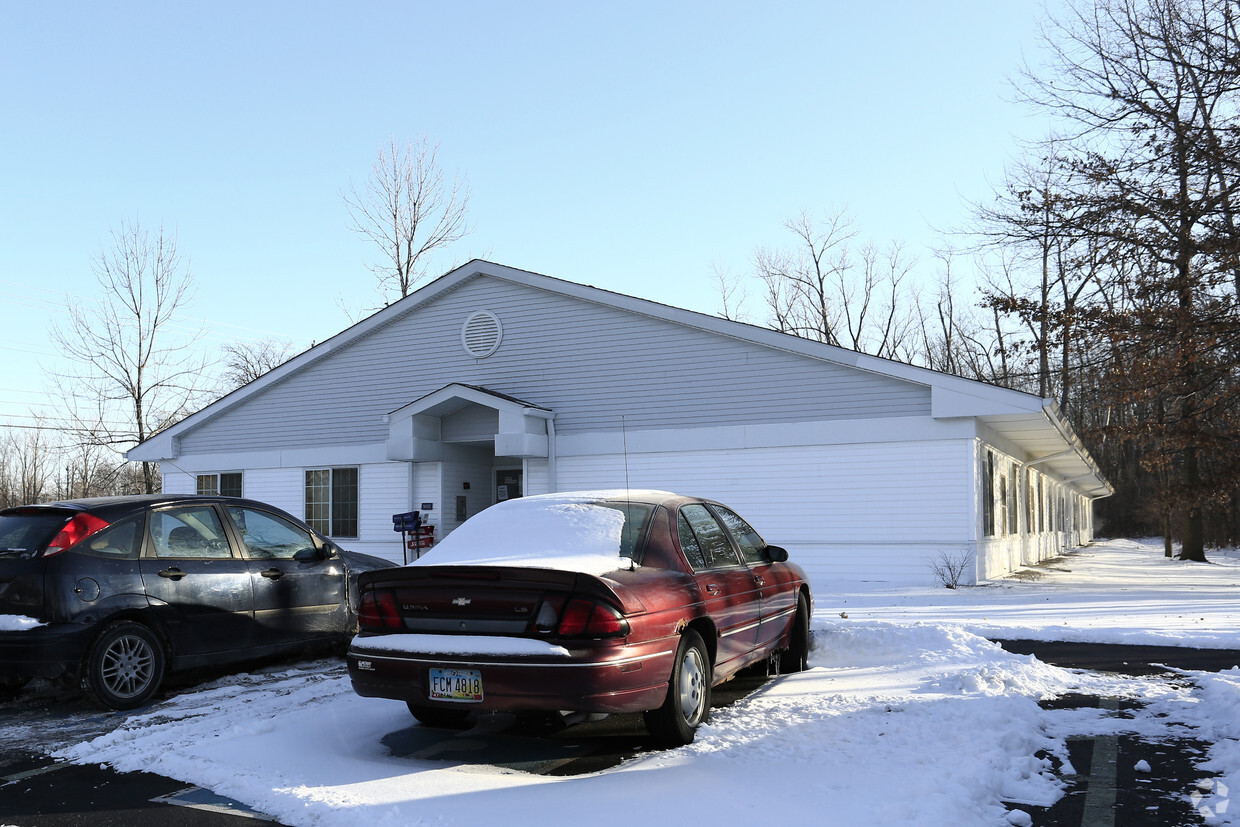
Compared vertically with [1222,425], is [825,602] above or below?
below

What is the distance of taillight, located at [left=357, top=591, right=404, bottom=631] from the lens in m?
5.48

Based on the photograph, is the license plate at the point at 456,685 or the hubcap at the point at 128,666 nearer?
the license plate at the point at 456,685

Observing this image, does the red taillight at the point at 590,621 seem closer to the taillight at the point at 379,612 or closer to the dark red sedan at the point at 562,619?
the dark red sedan at the point at 562,619

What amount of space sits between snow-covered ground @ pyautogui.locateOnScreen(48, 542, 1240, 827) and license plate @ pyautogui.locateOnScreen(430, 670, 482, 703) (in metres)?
0.37

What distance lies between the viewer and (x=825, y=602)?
1409cm

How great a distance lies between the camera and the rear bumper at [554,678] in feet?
16.2

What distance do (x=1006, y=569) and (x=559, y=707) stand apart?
61.0ft

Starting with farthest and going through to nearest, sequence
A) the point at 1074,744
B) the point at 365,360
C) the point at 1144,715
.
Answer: the point at 365,360
the point at 1144,715
the point at 1074,744

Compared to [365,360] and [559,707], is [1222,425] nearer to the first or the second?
[365,360]

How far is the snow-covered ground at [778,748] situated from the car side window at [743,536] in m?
0.95

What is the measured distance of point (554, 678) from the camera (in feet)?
16.2

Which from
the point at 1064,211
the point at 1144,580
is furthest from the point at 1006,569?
the point at 1064,211

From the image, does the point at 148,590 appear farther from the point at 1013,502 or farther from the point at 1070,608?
the point at 1013,502

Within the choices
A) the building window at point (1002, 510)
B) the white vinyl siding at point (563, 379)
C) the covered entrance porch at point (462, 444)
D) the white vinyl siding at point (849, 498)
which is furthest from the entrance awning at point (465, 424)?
the building window at point (1002, 510)
